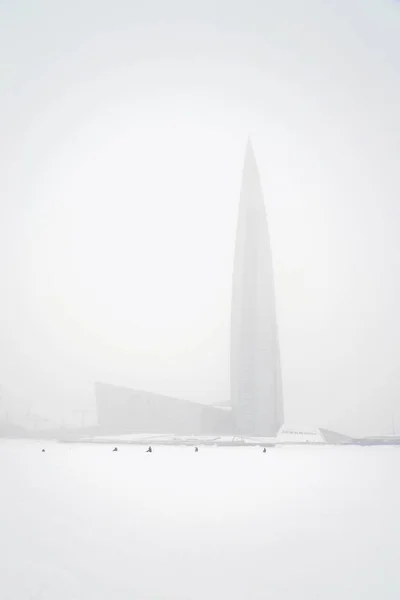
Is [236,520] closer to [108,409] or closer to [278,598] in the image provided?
[278,598]

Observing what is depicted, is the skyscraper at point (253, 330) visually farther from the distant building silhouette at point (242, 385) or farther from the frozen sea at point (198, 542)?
the frozen sea at point (198, 542)

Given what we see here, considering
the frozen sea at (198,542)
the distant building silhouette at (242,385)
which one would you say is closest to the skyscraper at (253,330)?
the distant building silhouette at (242,385)

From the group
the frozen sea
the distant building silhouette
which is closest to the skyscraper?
the distant building silhouette

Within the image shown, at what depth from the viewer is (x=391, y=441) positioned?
65.4 metres

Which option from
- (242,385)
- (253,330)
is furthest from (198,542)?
(242,385)

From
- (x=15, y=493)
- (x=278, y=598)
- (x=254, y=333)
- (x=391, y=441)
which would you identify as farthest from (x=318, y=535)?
(x=254, y=333)

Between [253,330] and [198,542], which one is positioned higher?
[253,330]

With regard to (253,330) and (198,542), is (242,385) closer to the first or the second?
(253,330)

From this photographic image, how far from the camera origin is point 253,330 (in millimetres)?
84812

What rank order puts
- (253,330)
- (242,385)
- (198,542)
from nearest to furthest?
(198,542) < (253,330) < (242,385)

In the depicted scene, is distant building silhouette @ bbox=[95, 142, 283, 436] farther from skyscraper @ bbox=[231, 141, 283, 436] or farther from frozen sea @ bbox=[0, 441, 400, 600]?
frozen sea @ bbox=[0, 441, 400, 600]

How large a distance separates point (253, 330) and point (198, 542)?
74.8 meters

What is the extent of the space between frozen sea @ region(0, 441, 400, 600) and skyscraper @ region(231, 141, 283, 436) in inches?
2536

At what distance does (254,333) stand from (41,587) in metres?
77.9
